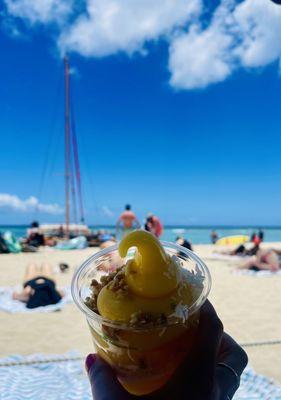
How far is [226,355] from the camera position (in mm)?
1547

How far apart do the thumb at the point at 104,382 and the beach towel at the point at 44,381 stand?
6.01 ft

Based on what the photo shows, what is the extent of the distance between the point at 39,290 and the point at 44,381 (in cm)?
320

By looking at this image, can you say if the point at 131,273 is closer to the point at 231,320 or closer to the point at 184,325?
the point at 184,325

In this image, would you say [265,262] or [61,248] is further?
[61,248]

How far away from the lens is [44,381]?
329cm

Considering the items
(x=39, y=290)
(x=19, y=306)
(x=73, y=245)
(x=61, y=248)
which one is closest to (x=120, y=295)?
(x=39, y=290)

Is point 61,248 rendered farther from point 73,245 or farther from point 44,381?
point 44,381

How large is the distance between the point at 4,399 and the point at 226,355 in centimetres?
212

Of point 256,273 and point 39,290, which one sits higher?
point 39,290

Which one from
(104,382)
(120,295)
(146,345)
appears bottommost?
(104,382)

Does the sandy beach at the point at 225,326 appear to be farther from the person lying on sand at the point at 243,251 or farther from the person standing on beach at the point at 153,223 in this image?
the person lying on sand at the point at 243,251

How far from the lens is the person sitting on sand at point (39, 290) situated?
629 centimetres

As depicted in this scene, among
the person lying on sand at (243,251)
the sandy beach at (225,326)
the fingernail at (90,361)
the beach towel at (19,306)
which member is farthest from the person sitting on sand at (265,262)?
the fingernail at (90,361)

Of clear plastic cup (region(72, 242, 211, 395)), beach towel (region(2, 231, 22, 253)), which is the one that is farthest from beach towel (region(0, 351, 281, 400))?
beach towel (region(2, 231, 22, 253))
